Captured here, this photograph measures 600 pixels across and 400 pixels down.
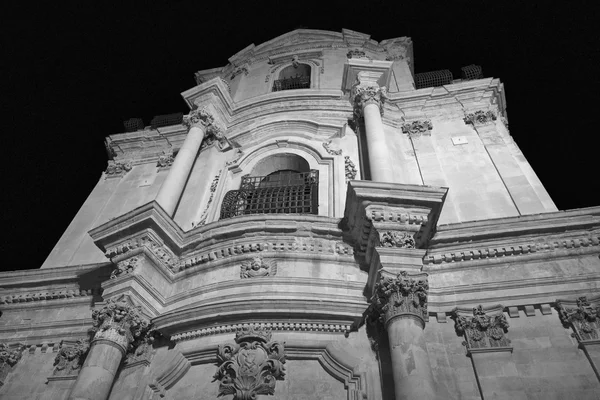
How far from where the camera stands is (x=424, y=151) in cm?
1298

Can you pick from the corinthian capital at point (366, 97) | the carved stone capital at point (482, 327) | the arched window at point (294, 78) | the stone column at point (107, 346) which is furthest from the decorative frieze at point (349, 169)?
the stone column at point (107, 346)

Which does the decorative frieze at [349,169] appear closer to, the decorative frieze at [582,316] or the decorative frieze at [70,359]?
the decorative frieze at [582,316]

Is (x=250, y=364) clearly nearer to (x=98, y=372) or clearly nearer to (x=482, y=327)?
(x=98, y=372)

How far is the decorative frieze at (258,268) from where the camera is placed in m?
9.27

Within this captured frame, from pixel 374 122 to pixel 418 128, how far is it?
220 centimetres

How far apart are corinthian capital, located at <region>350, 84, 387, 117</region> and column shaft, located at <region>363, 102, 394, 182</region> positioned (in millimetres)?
152

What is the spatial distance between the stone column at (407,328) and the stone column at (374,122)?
10.6 feet

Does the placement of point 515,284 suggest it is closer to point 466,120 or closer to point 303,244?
point 303,244

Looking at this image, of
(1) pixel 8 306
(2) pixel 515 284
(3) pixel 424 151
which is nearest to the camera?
(2) pixel 515 284

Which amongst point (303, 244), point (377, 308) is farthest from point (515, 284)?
point (303, 244)

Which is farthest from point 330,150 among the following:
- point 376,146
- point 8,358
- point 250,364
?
point 8,358

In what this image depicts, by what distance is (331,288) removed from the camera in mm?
8820

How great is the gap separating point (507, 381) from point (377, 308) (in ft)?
7.34

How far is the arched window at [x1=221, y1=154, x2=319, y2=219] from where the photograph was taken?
11711mm
